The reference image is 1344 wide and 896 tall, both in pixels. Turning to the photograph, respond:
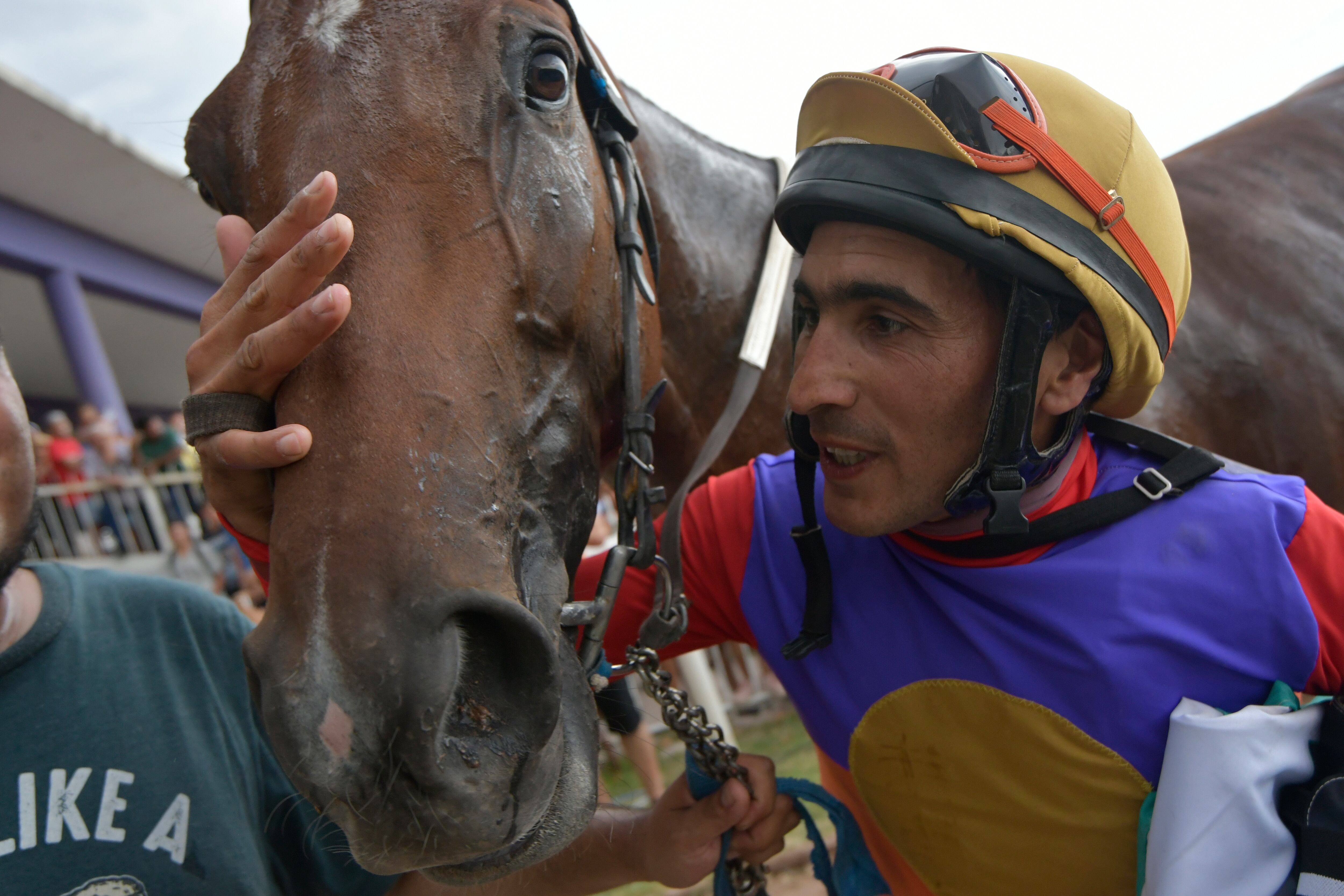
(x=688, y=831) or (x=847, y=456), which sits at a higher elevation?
(x=847, y=456)

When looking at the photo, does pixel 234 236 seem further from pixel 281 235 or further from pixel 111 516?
pixel 111 516

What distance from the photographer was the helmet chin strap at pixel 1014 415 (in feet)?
4.93

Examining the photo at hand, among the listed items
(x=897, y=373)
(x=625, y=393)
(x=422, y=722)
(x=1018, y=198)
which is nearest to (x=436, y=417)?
(x=422, y=722)

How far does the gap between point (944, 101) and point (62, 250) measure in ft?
39.2

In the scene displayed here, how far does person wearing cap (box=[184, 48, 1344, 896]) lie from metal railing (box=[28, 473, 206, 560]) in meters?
8.33

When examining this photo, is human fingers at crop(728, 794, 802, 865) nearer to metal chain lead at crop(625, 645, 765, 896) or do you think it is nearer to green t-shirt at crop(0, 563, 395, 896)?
metal chain lead at crop(625, 645, 765, 896)

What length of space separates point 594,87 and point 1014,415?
116 cm

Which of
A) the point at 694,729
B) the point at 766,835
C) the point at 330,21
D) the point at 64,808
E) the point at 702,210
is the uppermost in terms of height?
the point at 330,21

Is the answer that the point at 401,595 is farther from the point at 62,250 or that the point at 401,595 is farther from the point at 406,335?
the point at 62,250

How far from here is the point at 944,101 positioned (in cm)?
156

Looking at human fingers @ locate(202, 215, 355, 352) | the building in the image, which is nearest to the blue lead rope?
human fingers @ locate(202, 215, 355, 352)

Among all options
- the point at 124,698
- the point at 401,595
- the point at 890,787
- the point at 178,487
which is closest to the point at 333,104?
the point at 401,595

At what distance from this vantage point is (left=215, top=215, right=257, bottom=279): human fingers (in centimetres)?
150

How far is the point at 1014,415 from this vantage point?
59.3 inches
